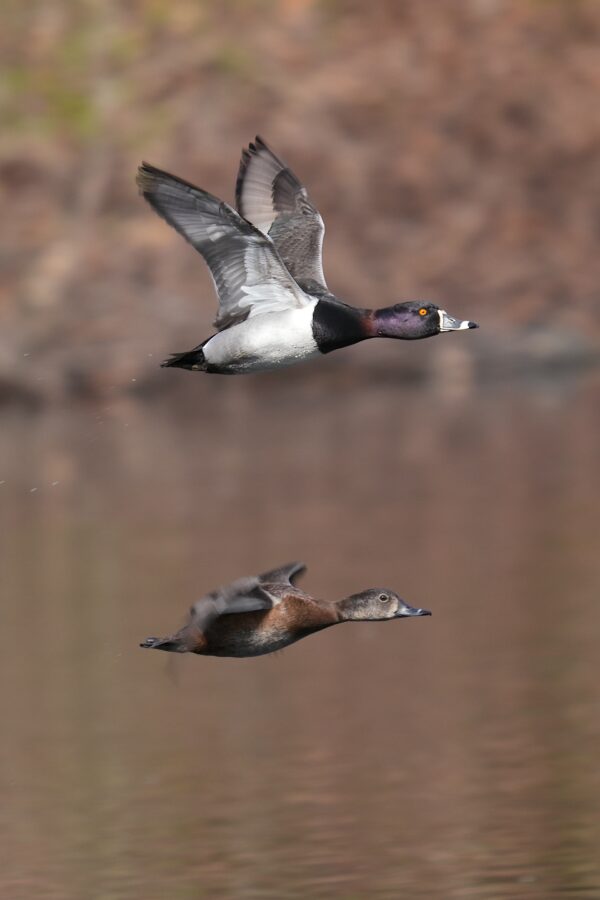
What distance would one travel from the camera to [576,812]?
10.9 metres

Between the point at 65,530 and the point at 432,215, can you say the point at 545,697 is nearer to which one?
the point at 65,530

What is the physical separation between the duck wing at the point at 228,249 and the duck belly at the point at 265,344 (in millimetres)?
106

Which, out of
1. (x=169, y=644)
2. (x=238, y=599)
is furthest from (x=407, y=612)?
(x=169, y=644)

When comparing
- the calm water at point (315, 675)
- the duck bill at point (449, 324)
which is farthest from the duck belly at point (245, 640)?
the duck bill at point (449, 324)

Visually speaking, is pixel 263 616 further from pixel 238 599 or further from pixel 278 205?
pixel 278 205

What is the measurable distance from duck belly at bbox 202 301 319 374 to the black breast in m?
0.03

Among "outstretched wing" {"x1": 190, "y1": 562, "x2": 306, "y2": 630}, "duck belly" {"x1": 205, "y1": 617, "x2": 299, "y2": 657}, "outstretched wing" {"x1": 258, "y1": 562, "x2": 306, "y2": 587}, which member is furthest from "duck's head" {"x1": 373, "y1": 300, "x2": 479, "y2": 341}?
"duck belly" {"x1": 205, "y1": 617, "x2": 299, "y2": 657}

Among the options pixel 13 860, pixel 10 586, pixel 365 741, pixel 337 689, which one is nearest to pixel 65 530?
pixel 10 586

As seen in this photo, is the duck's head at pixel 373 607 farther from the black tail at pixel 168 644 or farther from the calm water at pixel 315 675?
the calm water at pixel 315 675

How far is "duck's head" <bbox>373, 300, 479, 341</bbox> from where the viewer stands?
10.0 meters

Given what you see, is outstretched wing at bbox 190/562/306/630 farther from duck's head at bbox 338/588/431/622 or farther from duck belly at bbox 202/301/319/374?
duck belly at bbox 202/301/319/374

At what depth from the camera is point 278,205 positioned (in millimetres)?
11641

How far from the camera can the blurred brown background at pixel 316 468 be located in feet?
36.6

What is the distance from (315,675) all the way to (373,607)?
197 inches
